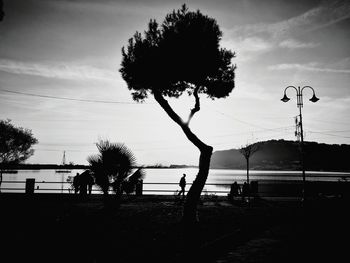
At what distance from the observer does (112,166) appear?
8.89 m

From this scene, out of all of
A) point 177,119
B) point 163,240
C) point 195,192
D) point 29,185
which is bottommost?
point 163,240

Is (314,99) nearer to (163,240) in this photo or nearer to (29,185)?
(163,240)

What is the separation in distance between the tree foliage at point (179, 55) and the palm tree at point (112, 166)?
13.1 ft

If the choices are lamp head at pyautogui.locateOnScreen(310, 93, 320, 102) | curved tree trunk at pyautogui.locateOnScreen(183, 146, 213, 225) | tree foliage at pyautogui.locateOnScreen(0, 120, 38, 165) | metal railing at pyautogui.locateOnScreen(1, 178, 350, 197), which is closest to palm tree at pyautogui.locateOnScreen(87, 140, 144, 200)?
metal railing at pyautogui.locateOnScreen(1, 178, 350, 197)

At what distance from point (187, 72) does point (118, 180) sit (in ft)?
18.9

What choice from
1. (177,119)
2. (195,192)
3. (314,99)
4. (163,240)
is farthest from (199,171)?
(314,99)

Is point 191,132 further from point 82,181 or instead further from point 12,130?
point 12,130

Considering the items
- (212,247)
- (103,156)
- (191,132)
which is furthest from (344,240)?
(103,156)

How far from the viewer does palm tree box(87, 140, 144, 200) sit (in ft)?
28.7

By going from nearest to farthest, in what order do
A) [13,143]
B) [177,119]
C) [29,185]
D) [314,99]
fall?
[177,119] → [29,185] → [314,99] → [13,143]

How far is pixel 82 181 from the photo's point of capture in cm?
2161

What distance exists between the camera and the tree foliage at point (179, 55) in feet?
37.6

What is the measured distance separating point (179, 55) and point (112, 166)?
223 inches

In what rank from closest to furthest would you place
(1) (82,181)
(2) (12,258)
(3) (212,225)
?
(2) (12,258) → (3) (212,225) → (1) (82,181)
